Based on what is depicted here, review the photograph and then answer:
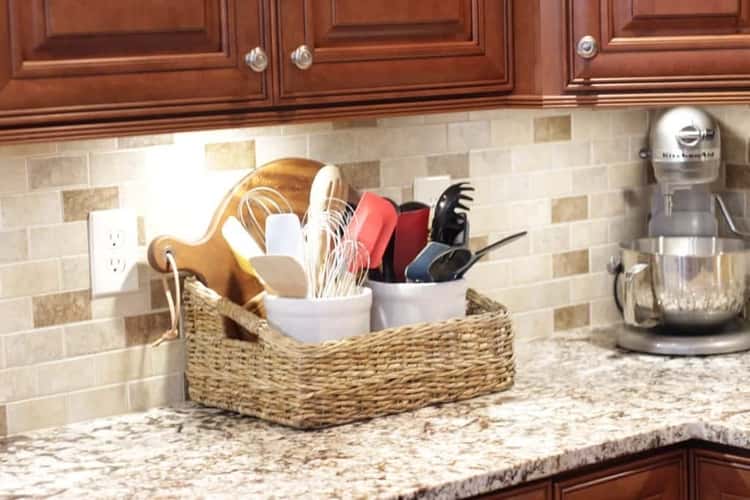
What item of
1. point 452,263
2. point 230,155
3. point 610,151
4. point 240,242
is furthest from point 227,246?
point 610,151

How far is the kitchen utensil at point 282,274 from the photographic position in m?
2.21

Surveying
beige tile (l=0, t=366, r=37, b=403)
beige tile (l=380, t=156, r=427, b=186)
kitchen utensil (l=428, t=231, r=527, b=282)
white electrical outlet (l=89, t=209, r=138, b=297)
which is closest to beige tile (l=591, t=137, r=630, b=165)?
beige tile (l=380, t=156, r=427, b=186)

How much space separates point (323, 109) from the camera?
2.23m

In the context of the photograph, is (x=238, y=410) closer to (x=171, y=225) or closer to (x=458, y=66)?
(x=171, y=225)

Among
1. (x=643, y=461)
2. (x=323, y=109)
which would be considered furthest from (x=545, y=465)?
(x=323, y=109)

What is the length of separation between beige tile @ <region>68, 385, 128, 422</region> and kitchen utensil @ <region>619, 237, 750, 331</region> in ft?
3.18

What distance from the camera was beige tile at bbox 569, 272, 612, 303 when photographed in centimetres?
296

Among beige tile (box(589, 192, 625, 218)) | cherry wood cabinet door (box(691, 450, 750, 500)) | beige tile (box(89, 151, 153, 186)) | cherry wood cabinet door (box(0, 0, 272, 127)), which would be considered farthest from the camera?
beige tile (box(589, 192, 625, 218))

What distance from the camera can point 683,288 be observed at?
2643 millimetres

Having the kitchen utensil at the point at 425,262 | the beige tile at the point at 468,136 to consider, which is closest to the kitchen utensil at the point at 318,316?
the kitchen utensil at the point at 425,262

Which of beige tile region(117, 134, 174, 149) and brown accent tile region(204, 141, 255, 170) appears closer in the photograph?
beige tile region(117, 134, 174, 149)

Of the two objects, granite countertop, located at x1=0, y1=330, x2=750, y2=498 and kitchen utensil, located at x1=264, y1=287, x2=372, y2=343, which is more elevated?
kitchen utensil, located at x1=264, y1=287, x2=372, y2=343

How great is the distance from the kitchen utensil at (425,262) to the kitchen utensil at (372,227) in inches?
2.3

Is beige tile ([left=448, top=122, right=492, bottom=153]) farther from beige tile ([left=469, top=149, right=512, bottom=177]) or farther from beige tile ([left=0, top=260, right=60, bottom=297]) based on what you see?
beige tile ([left=0, top=260, right=60, bottom=297])
